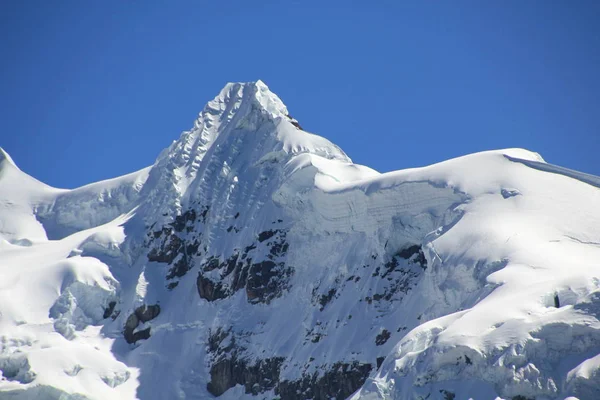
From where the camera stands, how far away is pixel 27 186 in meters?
161

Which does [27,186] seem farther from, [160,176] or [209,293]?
[209,293]

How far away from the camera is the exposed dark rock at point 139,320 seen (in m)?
124

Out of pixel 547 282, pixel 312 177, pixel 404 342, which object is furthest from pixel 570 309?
pixel 312 177

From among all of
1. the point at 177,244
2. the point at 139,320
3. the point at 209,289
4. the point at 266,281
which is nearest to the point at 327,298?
the point at 266,281

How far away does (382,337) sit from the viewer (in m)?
106

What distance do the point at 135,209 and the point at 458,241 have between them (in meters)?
51.2

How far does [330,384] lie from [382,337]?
18.4ft

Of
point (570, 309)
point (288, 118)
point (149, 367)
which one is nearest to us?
point (570, 309)

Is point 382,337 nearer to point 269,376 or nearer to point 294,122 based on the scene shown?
point 269,376

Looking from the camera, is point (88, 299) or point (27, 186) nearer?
point (88, 299)

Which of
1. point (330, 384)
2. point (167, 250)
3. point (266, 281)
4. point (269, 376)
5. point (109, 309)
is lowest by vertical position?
point (330, 384)

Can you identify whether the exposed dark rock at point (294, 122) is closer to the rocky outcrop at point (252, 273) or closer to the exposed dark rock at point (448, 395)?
the rocky outcrop at point (252, 273)

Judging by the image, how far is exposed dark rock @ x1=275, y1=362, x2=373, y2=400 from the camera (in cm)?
10450

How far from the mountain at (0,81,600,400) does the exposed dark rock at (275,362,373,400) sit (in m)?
0.14
